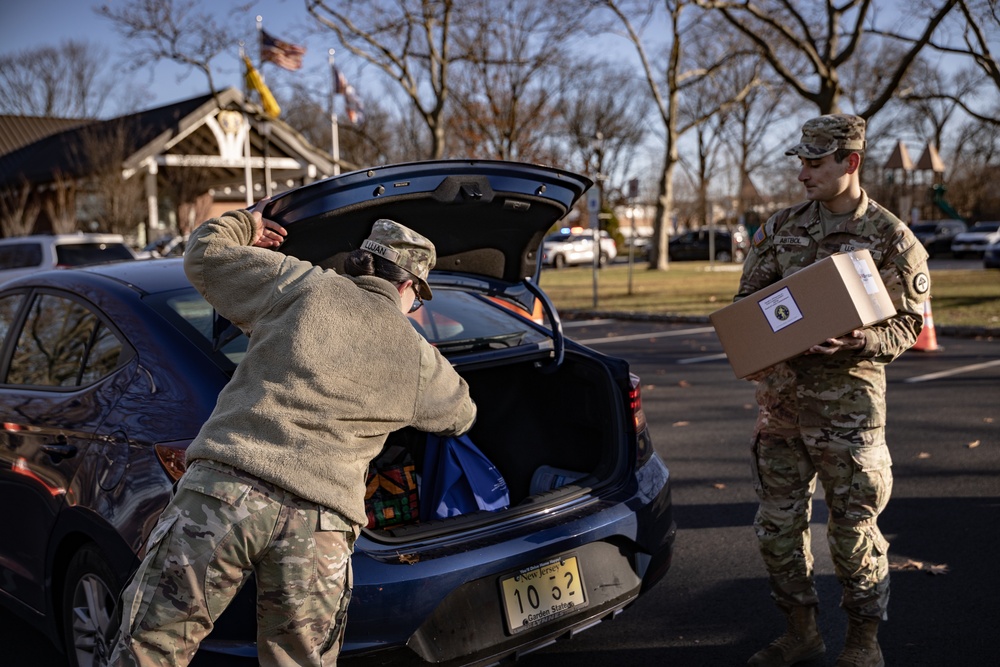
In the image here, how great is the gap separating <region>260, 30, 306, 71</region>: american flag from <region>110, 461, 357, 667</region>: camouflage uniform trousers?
23.7m

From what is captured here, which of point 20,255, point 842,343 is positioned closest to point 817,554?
point 842,343

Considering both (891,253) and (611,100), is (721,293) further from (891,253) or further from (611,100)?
(611,100)

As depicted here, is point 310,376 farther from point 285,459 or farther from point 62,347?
point 62,347

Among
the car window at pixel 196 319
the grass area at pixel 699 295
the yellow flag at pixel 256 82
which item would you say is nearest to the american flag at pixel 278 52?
the yellow flag at pixel 256 82

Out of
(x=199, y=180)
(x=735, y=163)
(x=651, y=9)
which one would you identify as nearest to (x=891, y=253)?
(x=651, y=9)

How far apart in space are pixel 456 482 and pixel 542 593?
24.3 inches

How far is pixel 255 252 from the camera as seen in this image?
249cm

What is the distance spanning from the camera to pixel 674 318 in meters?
15.4

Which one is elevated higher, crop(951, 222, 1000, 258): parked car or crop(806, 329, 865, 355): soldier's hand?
crop(951, 222, 1000, 258): parked car

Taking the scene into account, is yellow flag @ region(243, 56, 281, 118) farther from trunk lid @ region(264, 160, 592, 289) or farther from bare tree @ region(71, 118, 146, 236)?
trunk lid @ region(264, 160, 592, 289)

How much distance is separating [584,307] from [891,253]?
1492 cm

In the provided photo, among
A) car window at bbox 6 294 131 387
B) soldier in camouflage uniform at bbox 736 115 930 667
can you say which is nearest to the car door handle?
car window at bbox 6 294 131 387

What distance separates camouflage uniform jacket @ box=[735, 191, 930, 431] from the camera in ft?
10.7

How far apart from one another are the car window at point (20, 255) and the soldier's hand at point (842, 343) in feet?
51.0
